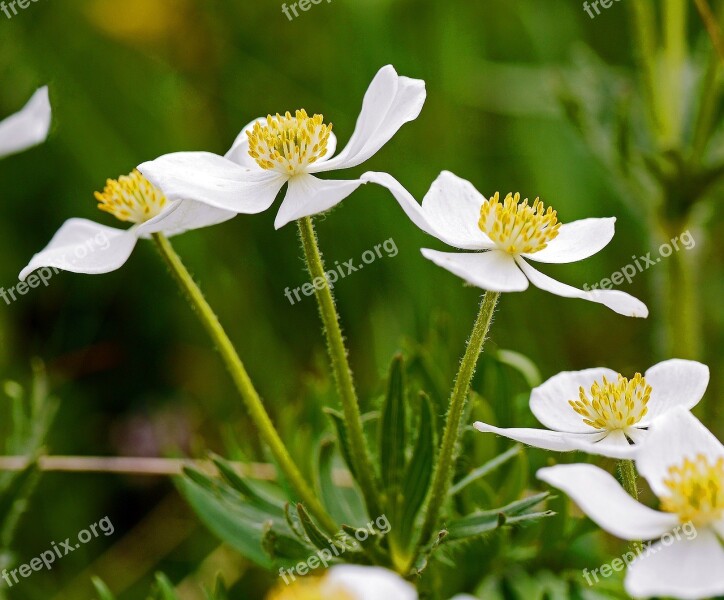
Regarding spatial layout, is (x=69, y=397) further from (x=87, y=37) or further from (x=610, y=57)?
(x=610, y=57)

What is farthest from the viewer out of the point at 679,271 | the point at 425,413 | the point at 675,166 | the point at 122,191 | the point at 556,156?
the point at 556,156

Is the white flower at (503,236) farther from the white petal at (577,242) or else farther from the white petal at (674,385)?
the white petal at (674,385)

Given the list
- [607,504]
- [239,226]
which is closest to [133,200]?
[607,504]

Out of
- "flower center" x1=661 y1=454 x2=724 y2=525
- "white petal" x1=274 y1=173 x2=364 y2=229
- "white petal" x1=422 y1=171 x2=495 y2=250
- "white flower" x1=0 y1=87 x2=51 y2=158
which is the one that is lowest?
"flower center" x1=661 y1=454 x2=724 y2=525

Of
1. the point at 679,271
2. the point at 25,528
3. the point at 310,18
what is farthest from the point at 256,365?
the point at 310,18

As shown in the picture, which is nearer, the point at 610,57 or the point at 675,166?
the point at 675,166

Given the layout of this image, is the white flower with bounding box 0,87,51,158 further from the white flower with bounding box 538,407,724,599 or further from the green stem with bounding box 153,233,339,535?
the white flower with bounding box 538,407,724,599

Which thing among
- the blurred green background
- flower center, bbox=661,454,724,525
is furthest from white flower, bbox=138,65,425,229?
the blurred green background
